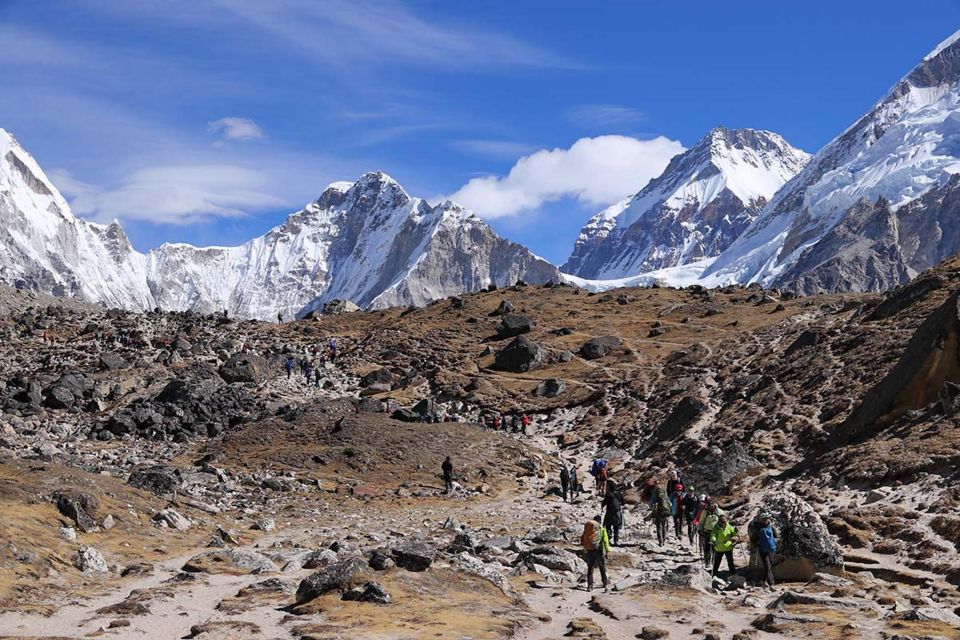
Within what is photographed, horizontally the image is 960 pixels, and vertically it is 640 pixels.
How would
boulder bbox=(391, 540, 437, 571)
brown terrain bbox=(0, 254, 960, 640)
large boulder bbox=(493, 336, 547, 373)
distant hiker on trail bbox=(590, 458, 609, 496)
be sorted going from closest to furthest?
brown terrain bbox=(0, 254, 960, 640) < boulder bbox=(391, 540, 437, 571) < distant hiker on trail bbox=(590, 458, 609, 496) < large boulder bbox=(493, 336, 547, 373)

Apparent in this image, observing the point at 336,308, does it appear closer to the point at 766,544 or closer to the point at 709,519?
the point at 709,519

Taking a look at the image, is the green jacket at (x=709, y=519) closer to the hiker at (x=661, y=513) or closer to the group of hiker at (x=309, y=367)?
the hiker at (x=661, y=513)

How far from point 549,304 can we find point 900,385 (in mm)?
60843

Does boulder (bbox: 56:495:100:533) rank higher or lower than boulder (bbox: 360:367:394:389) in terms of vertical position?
lower

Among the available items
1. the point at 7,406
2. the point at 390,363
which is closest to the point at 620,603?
the point at 7,406

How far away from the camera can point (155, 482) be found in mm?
30141

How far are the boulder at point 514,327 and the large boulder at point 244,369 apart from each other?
24.8m

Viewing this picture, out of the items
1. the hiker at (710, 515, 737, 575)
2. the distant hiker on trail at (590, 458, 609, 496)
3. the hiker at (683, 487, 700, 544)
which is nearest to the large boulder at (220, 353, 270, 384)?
the distant hiker on trail at (590, 458, 609, 496)

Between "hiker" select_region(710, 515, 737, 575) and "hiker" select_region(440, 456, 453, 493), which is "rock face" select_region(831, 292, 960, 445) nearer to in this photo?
"hiker" select_region(710, 515, 737, 575)

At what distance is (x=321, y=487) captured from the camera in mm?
37594

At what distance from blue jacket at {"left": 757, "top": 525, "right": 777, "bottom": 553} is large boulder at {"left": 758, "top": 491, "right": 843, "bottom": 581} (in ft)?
1.85

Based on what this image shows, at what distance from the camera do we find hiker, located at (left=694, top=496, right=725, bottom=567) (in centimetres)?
2191

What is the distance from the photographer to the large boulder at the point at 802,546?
67.4 feet

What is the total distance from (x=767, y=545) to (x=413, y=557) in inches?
295
